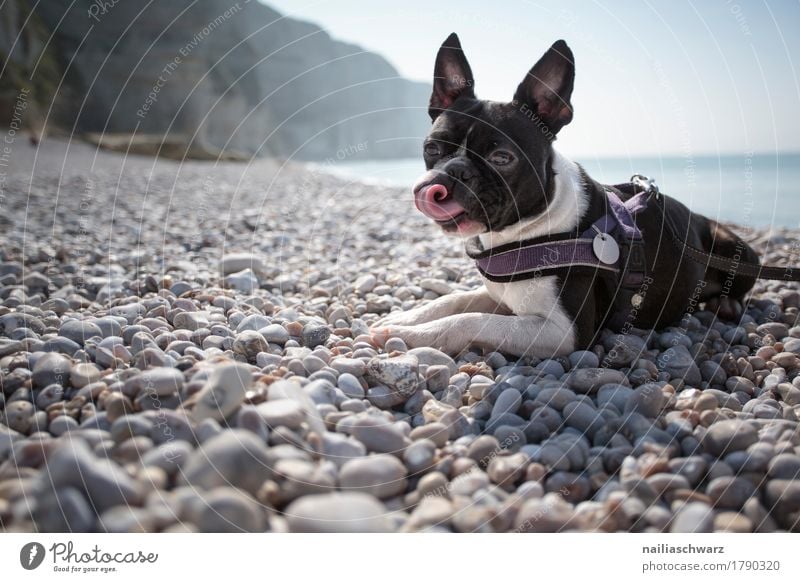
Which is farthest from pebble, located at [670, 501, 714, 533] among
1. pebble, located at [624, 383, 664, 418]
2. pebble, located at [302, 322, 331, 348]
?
pebble, located at [302, 322, 331, 348]

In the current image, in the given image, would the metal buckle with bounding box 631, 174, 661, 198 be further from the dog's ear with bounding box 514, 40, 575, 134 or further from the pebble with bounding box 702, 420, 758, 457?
the pebble with bounding box 702, 420, 758, 457

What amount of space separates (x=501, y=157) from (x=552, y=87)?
824 mm

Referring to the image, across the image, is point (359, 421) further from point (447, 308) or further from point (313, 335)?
point (447, 308)

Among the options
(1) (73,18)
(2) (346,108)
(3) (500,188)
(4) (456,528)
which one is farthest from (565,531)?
Result: (2) (346,108)

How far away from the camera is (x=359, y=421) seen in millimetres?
2984

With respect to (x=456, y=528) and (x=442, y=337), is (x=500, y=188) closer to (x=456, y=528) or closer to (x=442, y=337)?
(x=442, y=337)

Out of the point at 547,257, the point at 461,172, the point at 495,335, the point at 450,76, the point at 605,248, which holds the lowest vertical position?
the point at 495,335

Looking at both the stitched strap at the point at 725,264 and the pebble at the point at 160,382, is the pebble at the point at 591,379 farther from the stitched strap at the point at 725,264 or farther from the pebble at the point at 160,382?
the pebble at the point at 160,382

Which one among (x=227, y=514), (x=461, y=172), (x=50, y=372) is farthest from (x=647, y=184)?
(x=50, y=372)

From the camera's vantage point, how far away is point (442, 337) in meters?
4.41

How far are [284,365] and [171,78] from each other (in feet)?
185

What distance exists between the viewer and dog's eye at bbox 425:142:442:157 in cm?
456

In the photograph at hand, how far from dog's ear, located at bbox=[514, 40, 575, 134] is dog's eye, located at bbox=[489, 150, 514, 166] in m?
0.61

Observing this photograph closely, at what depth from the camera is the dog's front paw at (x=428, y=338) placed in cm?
440
